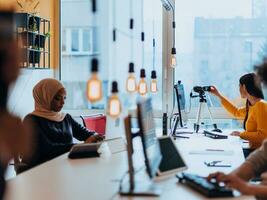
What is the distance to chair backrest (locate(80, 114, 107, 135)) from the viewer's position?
4566 millimetres

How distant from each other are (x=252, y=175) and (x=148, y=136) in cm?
68

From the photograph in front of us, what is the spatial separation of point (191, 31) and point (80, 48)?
1425 mm

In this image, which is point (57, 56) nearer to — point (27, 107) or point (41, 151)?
point (27, 107)

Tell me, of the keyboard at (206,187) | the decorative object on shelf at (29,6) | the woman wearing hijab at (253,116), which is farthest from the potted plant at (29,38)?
the keyboard at (206,187)

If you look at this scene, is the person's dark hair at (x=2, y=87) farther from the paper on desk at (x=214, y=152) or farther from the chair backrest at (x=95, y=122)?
the chair backrest at (x=95, y=122)

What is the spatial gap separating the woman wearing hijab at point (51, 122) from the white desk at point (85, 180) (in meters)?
0.36

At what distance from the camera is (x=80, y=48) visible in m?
5.37

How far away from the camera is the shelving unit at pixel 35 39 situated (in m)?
4.16

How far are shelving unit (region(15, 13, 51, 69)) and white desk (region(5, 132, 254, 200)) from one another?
1.63m

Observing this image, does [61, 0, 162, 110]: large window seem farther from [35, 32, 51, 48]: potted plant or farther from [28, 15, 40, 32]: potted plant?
[28, 15, 40, 32]: potted plant

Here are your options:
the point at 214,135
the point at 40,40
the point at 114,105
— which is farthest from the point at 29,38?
the point at 114,105

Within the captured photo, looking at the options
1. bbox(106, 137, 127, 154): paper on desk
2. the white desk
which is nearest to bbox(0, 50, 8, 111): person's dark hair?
the white desk

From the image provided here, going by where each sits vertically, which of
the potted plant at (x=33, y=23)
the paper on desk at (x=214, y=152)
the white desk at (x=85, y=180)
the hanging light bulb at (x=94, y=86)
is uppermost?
the potted plant at (x=33, y=23)

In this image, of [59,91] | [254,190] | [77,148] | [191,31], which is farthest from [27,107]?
[254,190]
